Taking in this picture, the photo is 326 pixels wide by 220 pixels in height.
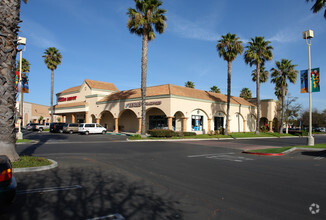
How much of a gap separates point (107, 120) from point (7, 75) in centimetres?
3710

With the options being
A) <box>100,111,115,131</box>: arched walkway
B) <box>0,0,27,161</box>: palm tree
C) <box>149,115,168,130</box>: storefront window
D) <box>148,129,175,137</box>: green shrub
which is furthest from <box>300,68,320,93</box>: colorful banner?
<box>100,111,115,131</box>: arched walkway

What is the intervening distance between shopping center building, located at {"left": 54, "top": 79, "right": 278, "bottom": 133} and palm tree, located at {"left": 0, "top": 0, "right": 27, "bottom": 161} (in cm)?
2333

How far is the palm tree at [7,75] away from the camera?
9.27 metres

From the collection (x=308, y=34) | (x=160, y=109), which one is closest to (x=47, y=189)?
(x=308, y=34)

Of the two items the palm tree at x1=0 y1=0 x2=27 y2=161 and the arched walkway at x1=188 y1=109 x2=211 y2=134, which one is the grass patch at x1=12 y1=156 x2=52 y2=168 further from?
the arched walkway at x1=188 y1=109 x2=211 y2=134

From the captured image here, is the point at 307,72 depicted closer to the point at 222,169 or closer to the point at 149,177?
the point at 222,169

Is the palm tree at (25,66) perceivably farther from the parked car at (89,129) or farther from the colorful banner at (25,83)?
the colorful banner at (25,83)

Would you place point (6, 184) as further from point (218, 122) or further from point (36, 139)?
point (218, 122)

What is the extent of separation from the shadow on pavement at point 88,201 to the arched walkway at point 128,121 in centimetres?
3246

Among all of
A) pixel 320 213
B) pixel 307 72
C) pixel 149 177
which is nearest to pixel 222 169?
pixel 149 177

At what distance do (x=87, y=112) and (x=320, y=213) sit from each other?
44.3m

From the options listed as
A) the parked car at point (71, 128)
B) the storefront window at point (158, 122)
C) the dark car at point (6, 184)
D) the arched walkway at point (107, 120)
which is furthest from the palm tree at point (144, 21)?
the dark car at point (6, 184)

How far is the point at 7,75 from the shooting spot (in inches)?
371

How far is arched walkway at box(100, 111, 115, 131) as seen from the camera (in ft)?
148
